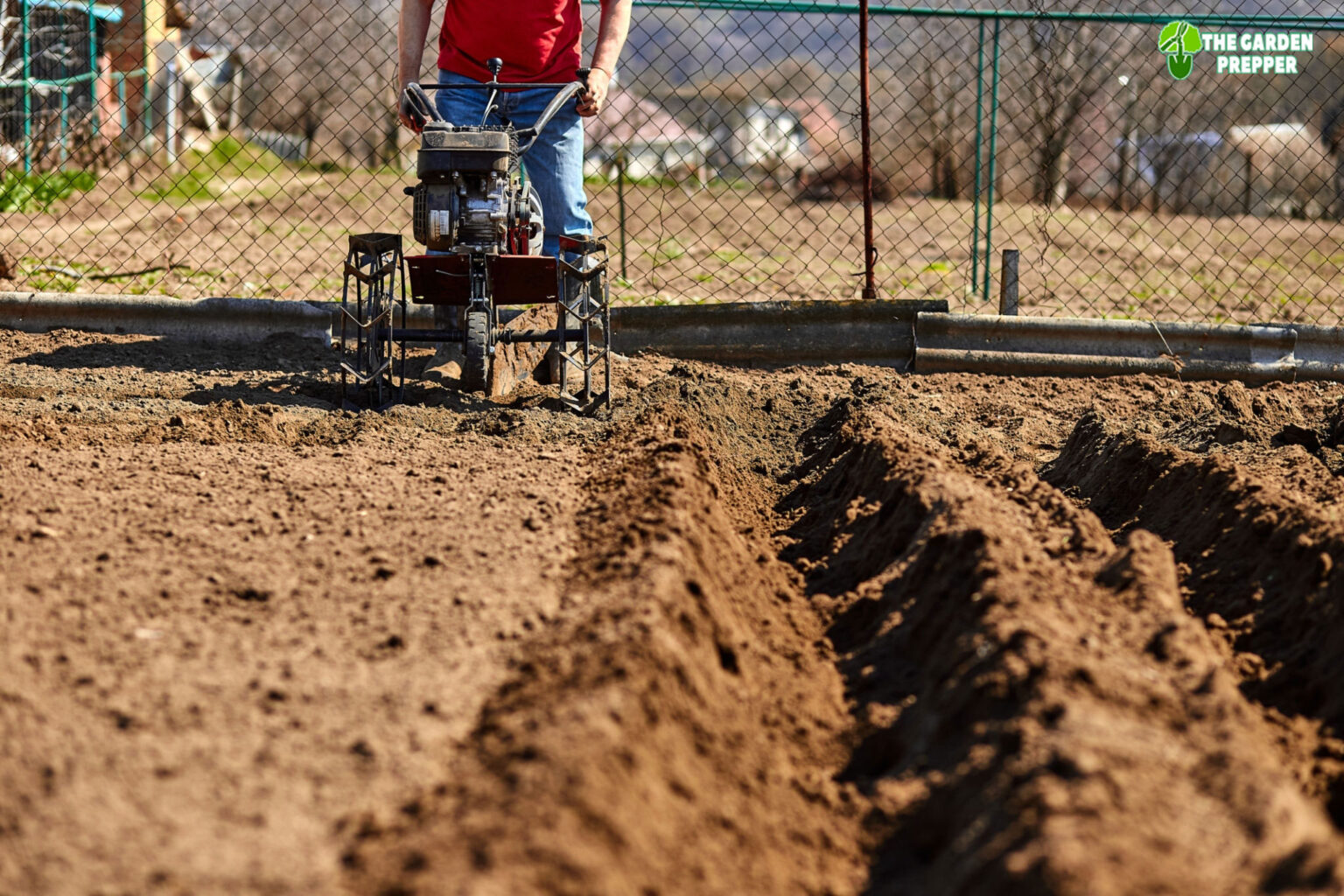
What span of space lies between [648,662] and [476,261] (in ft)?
9.04

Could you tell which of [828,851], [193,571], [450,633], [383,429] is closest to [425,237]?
[383,429]

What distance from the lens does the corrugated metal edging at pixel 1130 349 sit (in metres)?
6.21

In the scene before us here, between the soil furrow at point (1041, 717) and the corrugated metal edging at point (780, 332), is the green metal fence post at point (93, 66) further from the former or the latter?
the soil furrow at point (1041, 717)

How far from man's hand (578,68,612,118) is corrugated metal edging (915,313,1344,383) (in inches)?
77.6

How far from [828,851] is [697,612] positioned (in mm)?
644

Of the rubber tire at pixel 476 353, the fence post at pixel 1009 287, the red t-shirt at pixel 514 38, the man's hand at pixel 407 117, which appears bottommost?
the rubber tire at pixel 476 353

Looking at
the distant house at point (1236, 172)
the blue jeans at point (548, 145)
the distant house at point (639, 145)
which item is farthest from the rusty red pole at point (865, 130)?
the distant house at point (1236, 172)

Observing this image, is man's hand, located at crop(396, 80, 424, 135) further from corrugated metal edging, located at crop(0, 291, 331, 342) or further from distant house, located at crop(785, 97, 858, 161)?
distant house, located at crop(785, 97, 858, 161)

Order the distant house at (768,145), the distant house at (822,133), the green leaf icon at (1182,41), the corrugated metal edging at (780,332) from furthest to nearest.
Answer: the distant house at (822,133), the distant house at (768,145), the green leaf icon at (1182,41), the corrugated metal edging at (780,332)

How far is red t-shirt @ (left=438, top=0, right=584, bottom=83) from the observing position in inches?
211

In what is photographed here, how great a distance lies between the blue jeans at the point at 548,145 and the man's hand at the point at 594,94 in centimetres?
19

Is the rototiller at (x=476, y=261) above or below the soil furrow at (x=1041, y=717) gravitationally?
above

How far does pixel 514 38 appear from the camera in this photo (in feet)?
17.7

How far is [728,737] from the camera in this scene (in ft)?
7.79
